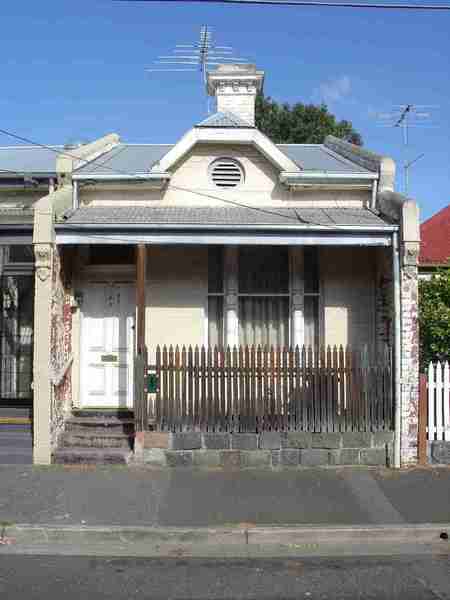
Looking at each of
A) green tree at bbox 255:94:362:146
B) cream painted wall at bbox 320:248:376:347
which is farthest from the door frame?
green tree at bbox 255:94:362:146

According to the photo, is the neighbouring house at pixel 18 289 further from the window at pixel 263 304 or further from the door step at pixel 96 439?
the window at pixel 263 304

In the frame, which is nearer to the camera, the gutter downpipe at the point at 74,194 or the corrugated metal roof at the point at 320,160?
the gutter downpipe at the point at 74,194

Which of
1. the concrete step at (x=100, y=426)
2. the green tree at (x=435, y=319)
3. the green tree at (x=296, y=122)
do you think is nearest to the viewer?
the concrete step at (x=100, y=426)

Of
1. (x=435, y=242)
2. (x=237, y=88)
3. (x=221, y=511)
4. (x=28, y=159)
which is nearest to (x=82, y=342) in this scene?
(x=28, y=159)

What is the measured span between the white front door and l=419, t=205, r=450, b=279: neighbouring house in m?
6.37

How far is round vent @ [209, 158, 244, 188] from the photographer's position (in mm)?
11281

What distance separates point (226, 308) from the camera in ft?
35.4

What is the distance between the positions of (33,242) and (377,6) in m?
5.40

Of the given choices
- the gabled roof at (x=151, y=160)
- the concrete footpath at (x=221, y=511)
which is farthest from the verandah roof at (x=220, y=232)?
the concrete footpath at (x=221, y=511)

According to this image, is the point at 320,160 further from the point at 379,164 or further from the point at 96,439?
the point at 96,439

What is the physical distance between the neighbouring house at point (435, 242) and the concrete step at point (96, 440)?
285 inches

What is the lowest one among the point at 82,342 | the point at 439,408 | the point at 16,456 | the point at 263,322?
the point at 16,456

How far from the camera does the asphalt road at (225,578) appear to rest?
541 centimetres

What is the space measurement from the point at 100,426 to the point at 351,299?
4.43 meters
